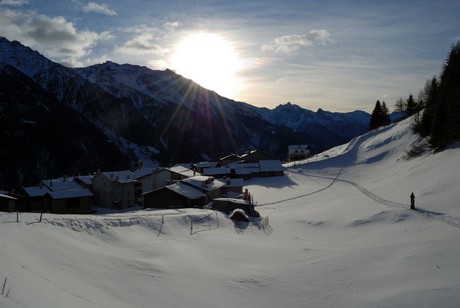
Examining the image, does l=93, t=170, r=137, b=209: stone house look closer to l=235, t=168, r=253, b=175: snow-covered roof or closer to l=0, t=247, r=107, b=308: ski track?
l=235, t=168, r=253, b=175: snow-covered roof

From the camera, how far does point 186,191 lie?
164 ft

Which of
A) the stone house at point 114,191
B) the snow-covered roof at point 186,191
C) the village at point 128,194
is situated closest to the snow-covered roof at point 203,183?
the village at point 128,194

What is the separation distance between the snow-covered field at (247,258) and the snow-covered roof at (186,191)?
1266 centimetres

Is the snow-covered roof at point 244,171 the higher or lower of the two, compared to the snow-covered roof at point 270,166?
lower

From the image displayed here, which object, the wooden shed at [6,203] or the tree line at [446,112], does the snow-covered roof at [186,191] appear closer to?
Answer: the wooden shed at [6,203]

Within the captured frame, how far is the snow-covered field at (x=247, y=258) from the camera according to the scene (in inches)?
539

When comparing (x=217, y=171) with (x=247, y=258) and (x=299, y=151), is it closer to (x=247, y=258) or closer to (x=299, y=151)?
(x=247, y=258)

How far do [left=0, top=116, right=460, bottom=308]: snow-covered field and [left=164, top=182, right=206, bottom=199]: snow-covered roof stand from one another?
12664mm

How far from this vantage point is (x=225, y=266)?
21.6m

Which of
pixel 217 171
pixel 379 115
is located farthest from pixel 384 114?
pixel 217 171

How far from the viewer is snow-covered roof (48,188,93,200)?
53866mm

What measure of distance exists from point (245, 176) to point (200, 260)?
60935 mm

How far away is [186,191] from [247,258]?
27330 mm

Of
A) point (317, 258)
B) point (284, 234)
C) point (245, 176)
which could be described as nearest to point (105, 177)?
point (245, 176)
